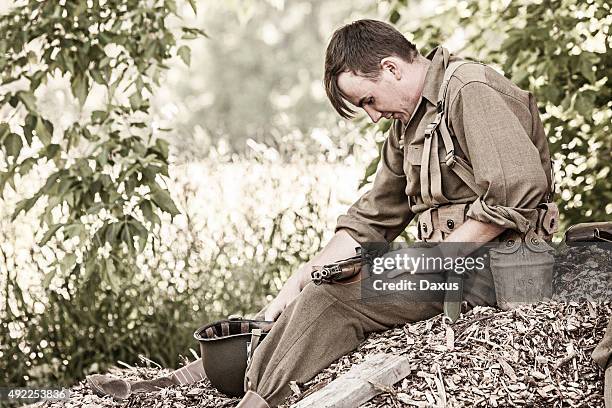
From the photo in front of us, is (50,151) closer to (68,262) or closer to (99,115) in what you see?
(99,115)

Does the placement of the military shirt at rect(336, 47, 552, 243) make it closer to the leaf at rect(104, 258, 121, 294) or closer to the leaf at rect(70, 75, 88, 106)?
the leaf at rect(104, 258, 121, 294)

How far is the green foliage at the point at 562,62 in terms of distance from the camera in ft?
14.4

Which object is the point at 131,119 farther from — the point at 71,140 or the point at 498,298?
the point at 498,298

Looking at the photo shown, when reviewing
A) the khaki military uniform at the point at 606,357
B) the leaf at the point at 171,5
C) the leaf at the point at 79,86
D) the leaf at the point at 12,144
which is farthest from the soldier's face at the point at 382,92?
the leaf at the point at 12,144

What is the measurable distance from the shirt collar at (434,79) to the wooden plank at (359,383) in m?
0.92

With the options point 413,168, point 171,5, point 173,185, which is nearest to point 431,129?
point 413,168

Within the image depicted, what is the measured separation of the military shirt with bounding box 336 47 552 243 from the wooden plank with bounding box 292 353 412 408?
0.56 metres

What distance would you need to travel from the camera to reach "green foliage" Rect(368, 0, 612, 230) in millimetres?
4379

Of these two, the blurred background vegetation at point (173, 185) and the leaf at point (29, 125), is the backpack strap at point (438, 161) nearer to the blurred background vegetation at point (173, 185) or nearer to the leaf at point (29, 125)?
the blurred background vegetation at point (173, 185)

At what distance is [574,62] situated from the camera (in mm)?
4281

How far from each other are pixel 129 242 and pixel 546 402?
2.01 meters

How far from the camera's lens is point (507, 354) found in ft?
9.64

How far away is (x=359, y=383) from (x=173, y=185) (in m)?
3.13

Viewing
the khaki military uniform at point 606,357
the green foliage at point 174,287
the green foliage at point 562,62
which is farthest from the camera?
the green foliage at point 174,287
